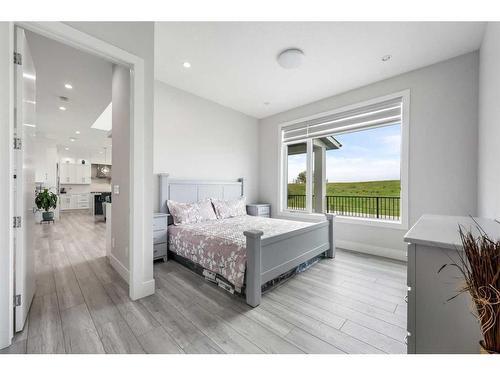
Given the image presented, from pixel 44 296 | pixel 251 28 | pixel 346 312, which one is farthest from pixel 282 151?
pixel 44 296

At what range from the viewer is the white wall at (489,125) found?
1.76 m

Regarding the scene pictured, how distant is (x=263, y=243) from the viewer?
6.80ft

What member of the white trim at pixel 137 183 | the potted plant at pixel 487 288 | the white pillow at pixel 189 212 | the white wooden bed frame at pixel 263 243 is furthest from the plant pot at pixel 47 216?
the potted plant at pixel 487 288

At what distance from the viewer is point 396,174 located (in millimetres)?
3379

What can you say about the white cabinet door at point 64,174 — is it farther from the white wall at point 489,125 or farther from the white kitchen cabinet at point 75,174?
the white wall at point 489,125

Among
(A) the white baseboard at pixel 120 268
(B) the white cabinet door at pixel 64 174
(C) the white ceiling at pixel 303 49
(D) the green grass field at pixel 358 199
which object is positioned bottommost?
(A) the white baseboard at pixel 120 268

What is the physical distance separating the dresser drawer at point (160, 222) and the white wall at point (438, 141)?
331cm

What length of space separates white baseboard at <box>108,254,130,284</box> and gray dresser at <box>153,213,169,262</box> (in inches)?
17.8

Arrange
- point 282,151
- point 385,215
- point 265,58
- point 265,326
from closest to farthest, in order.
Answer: point 265,326, point 265,58, point 385,215, point 282,151

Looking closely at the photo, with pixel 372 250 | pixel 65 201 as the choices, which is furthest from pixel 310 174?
pixel 65 201

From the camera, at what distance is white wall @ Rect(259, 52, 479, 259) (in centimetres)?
265
